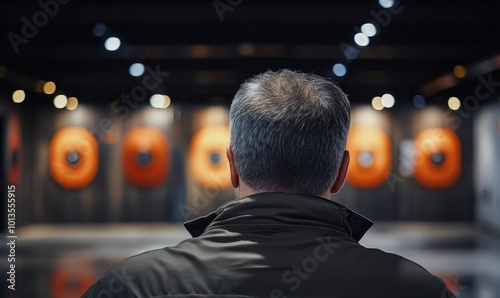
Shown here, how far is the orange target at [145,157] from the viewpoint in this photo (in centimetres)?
1438

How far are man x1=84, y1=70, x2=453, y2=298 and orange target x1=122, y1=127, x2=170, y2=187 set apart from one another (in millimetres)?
13349

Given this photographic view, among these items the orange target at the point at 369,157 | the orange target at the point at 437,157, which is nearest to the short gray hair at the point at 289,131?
the orange target at the point at 369,157

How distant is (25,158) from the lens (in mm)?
13859

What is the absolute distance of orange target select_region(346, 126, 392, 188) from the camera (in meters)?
14.6

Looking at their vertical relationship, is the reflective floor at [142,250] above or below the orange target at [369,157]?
below

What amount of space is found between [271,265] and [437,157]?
14352 millimetres

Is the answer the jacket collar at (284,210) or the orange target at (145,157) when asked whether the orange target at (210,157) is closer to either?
the orange target at (145,157)

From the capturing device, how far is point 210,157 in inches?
566

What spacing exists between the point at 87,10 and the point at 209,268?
716 cm

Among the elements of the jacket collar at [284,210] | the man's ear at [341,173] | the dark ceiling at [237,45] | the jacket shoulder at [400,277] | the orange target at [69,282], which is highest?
the dark ceiling at [237,45]

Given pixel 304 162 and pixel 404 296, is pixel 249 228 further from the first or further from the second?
pixel 404 296

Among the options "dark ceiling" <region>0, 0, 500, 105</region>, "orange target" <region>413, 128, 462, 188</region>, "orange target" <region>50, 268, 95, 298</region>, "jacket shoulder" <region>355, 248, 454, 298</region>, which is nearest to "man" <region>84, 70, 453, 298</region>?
"jacket shoulder" <region>355, 248, 454, 298</region>

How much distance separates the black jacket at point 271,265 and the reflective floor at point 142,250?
20.2 ft

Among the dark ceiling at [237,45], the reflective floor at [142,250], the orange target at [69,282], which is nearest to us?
the orange target at [69,282]
